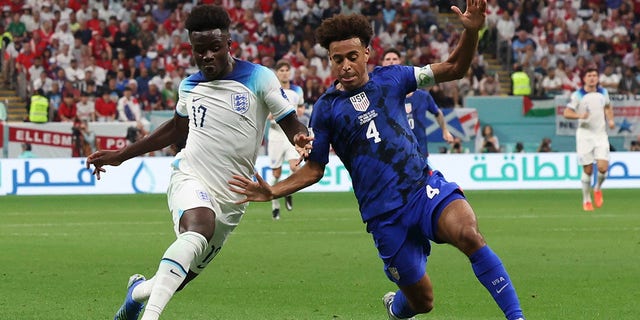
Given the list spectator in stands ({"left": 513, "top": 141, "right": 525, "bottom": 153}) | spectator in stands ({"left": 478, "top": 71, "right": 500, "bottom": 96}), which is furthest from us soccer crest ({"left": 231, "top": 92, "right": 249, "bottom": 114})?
spectator in stands ({"left": 478, "top": 71, "right": 500, "bottom": 96})

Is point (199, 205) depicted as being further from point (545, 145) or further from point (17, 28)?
point (17, 28)

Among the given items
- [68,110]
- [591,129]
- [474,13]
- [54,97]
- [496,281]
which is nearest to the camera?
[474,13]

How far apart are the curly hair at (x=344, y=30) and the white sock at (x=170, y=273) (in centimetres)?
144

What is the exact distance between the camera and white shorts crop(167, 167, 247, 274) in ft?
24.0

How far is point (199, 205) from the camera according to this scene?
23.9 feet

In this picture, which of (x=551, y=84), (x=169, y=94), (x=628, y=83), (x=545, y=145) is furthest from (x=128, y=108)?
(x=628, y=83)

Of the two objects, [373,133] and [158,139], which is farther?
[158,139]

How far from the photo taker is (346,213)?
1995cm

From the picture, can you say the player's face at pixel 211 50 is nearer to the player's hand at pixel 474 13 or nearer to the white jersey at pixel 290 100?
the player's hand at pixel 474 13

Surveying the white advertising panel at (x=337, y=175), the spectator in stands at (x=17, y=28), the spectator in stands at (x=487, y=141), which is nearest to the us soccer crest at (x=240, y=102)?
the white advertising panel at (x=337, y=175)

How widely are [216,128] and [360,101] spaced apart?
1077 mm

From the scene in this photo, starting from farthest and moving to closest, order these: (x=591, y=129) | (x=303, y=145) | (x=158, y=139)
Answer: (x=591, y=129) → (x=158, y=139) → (x=303, y=145)

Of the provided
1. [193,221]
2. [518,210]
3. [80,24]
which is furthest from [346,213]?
[80,24]

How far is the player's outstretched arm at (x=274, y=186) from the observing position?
681 cm
